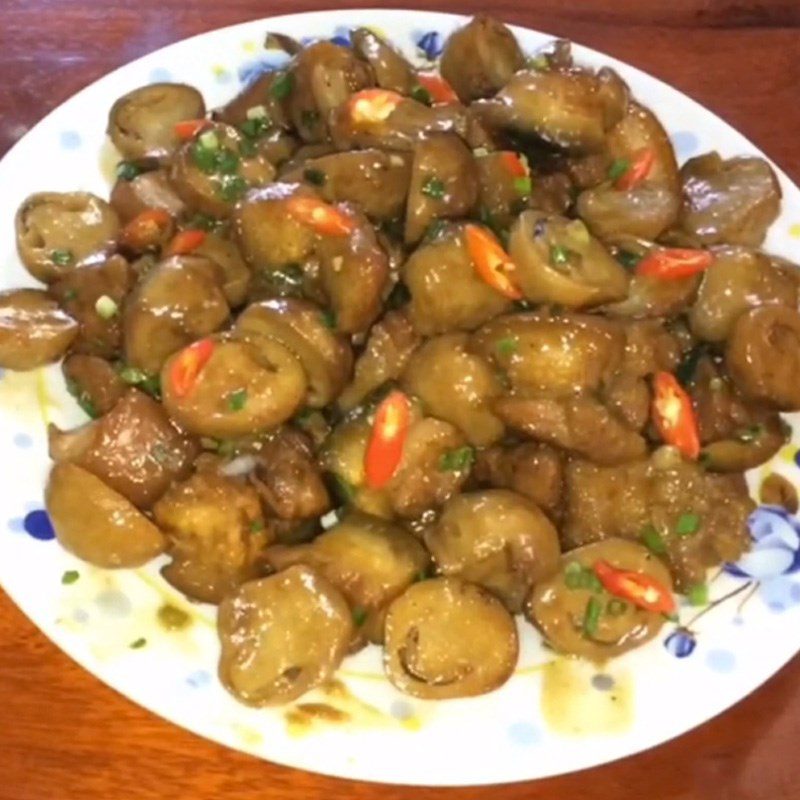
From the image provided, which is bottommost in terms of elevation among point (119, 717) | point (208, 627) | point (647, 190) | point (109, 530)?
point (119, 717)

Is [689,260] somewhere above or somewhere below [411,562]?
above

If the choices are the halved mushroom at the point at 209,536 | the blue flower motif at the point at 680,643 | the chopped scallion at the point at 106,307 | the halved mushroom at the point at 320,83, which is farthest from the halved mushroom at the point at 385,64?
the blue flower motif at the point at 680,643

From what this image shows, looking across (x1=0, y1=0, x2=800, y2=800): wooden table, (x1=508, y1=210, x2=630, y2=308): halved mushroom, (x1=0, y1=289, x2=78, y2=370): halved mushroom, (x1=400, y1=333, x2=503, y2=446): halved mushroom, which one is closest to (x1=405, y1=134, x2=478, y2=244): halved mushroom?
(x1=508, y1=210, x2=630, y2=308): halved mushroom

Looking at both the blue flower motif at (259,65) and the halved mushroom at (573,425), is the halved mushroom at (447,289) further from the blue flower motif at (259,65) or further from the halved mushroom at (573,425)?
the blue flower motif at (259,65)

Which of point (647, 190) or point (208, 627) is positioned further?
point (647, 190)

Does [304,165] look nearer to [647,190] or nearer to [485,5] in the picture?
[647,190]

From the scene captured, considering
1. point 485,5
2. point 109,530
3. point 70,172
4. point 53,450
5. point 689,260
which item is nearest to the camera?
point 109,530

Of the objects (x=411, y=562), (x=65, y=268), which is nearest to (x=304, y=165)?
(x=65, y=268)

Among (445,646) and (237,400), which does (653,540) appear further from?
(237,400)
